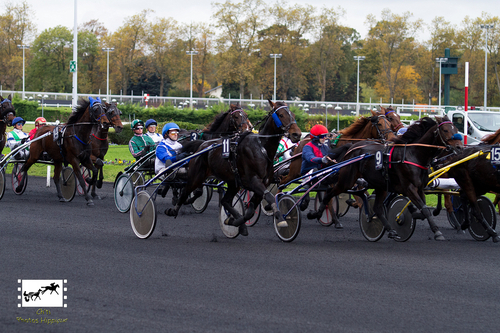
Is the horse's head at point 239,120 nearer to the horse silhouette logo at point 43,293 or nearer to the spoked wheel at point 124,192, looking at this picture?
the spoked wheel at point 124,192

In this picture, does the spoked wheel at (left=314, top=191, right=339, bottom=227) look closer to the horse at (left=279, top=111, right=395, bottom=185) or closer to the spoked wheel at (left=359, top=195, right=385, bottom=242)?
the horse at (left=279, top=111, right=395, bottom=185)

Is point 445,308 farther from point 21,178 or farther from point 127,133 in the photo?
point 127,133

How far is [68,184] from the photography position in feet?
37.8

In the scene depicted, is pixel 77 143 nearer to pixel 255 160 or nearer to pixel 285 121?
pixel 255 160

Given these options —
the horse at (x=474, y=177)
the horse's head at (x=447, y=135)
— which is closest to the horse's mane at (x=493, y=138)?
the horse at (x=474, y=177)

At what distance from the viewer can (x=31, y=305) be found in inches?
184

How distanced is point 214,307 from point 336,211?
4904 mm

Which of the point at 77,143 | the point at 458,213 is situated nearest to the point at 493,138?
the point at 458,213

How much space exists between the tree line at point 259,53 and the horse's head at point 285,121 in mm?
42271

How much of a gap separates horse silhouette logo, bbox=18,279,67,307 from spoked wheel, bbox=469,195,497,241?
5238mm

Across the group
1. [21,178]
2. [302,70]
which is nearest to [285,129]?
[21,178]

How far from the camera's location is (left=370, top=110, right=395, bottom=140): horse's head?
32.0 feet

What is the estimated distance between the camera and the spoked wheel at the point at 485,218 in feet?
25.6

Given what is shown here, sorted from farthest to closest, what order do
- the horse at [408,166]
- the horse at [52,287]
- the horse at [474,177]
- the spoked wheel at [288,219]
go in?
the horse at [474,177], the spoked wheel at [288,219], the horse at [408,166], the horse at [52,287]
